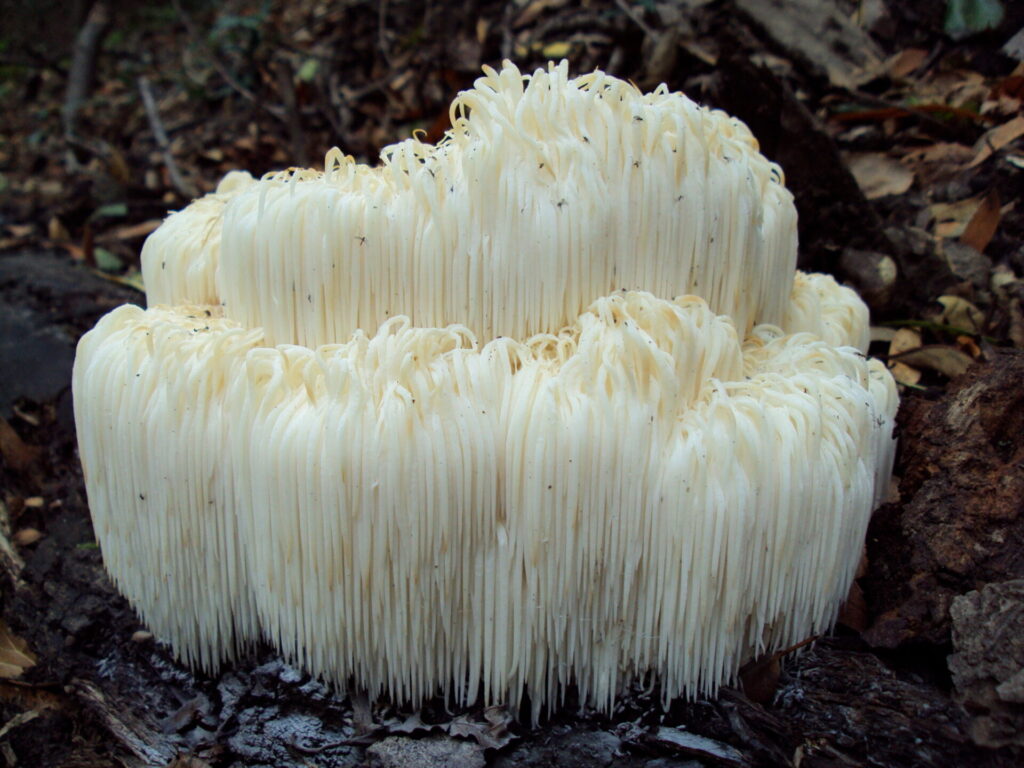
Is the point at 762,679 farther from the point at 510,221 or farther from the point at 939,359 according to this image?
the point at 939,359

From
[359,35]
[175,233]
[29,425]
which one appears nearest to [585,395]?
[175,233]

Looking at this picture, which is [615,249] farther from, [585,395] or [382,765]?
[382,765]

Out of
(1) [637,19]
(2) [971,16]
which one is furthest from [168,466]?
(2) [971,16]

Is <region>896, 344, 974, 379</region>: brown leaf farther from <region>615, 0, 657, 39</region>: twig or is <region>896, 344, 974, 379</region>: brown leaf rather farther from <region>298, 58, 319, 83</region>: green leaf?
<region>298, 58, 319, 83</region>: green leaf

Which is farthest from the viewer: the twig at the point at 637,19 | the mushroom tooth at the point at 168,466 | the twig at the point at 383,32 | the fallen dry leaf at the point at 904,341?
the twig at the point at 383,32

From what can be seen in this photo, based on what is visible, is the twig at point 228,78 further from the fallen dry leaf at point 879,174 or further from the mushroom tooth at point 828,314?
the mushroom tooth at point 828,314

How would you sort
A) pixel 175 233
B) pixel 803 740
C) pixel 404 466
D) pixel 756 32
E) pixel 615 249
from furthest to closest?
pixel 756 32
pixel 175 233
pixel 615 249
pixel 803 740
pixel 404 466

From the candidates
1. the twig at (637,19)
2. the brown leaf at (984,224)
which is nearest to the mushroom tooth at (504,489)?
the brown leaf at (984,224)

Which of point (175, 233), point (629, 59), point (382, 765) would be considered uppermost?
point (629, 59)
